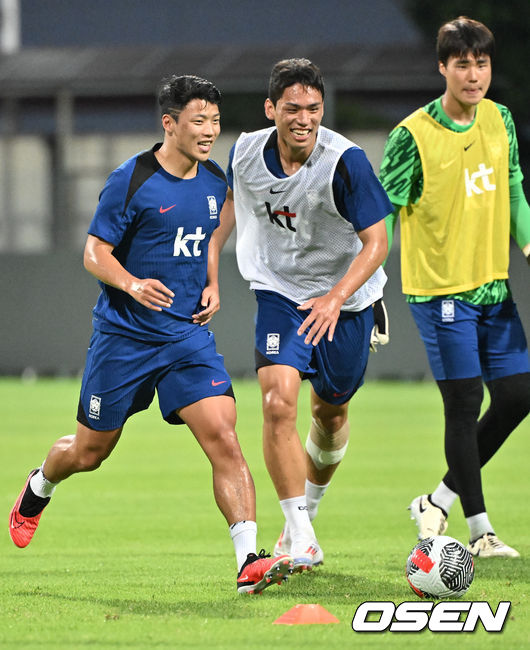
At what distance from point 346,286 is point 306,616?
176 cm

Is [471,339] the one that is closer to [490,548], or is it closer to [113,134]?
[490,548]

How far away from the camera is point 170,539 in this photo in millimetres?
8281

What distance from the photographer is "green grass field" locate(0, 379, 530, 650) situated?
5.17 meters

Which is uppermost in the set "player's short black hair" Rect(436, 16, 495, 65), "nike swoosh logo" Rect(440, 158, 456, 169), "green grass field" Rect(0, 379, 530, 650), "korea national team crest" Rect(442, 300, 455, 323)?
"player's short black hair" Rect(436, 16, 495, 65)

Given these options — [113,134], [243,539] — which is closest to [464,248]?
[243,539]

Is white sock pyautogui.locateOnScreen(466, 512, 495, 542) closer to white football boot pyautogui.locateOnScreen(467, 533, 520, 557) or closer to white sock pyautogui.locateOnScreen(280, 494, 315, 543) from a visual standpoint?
white football boot pyautogui.locateOnScreen(467, 533, 520, 557)

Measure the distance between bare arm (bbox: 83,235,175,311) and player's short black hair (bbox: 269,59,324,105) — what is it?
1198 millimetres

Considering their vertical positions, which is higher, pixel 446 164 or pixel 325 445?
pixel 446 164

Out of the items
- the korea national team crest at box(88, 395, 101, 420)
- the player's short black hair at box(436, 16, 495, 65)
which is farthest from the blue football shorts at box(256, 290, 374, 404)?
the player's short black hair at box(436, 16, 495, 65)

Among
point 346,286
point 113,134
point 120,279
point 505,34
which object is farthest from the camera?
point 505,34

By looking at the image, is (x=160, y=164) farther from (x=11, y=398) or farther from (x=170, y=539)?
(x=11, y=398)

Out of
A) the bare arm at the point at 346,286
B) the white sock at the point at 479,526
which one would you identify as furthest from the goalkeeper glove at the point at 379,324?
the white sock at the point at 479,526

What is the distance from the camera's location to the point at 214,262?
6.82 m

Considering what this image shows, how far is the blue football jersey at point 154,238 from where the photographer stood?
6.40 meters
